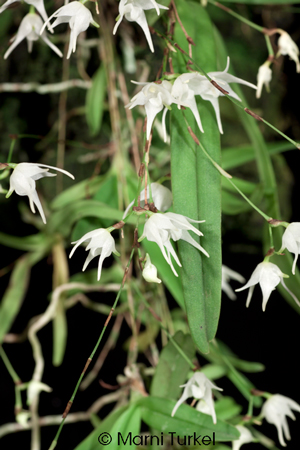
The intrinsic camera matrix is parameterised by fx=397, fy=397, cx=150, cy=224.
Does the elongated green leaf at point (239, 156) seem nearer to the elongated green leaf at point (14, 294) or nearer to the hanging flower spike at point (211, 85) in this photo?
the hanging flower spike at point (211, 85)

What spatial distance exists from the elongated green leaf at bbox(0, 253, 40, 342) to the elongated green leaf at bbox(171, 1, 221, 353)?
1.77 feet

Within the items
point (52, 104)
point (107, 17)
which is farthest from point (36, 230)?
point (107, 17)

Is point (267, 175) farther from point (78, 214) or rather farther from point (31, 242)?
point (31, 242)

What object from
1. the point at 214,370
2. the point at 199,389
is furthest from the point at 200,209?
the point at 214,370

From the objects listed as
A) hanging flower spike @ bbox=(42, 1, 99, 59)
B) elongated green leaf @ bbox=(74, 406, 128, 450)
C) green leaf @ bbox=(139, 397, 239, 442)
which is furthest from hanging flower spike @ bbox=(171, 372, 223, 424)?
hanging flower spike @ bbox=(42, 1, 99, 59)

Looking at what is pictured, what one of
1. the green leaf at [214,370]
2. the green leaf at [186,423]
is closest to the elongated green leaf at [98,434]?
the green leaf at [186,423]

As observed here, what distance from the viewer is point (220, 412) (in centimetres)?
78

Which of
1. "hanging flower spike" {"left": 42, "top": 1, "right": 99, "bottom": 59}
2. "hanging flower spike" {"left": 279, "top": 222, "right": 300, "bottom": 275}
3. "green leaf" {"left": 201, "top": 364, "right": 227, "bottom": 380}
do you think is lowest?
"green leaf" {"left": 201, "top": 364, "right": 227, "bottom": 380}

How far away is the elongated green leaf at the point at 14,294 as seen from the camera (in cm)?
86

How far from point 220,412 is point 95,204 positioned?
474 millimetres

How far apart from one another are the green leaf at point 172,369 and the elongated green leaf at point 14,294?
390mm

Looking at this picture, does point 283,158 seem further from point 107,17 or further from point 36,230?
point 36,230

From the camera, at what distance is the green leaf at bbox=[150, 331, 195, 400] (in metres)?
0.58

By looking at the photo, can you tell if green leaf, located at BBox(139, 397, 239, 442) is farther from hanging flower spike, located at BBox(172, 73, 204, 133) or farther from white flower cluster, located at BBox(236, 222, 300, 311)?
hanging flower spike, located at BBox(172, 73, 204, 133)
